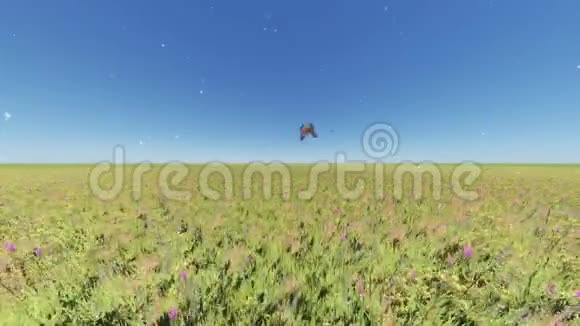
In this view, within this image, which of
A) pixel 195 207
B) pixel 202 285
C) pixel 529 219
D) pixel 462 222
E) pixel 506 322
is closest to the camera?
pixel 506 322

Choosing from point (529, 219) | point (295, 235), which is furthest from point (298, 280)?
point (529, 219)

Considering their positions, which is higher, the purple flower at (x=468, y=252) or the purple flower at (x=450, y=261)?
the purple flower at (x=468, y=252)

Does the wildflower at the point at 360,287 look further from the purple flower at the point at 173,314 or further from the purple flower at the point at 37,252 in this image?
the purple flower at the point at 37,252

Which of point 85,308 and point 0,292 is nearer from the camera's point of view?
point 85,308

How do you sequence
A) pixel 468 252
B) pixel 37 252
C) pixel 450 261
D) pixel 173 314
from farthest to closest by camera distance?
pixel 37 252 → pixel 468 252 → pixel 450 261 → pixel 173 314

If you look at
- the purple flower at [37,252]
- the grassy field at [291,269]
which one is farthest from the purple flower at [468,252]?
the purple flower at [37,252]

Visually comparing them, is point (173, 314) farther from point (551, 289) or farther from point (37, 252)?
point (551, 289)

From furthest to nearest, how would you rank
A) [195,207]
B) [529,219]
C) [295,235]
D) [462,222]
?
[195,207] < [529,219] < [462,222] < [295,235]

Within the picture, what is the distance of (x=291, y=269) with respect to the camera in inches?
148

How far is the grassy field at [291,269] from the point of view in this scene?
279 centimetres

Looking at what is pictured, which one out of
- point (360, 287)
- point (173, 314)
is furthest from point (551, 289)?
point (173, 314)

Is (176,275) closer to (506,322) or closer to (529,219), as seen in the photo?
(506,322)

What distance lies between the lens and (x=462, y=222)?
6.29m

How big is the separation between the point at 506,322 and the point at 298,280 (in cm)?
213
